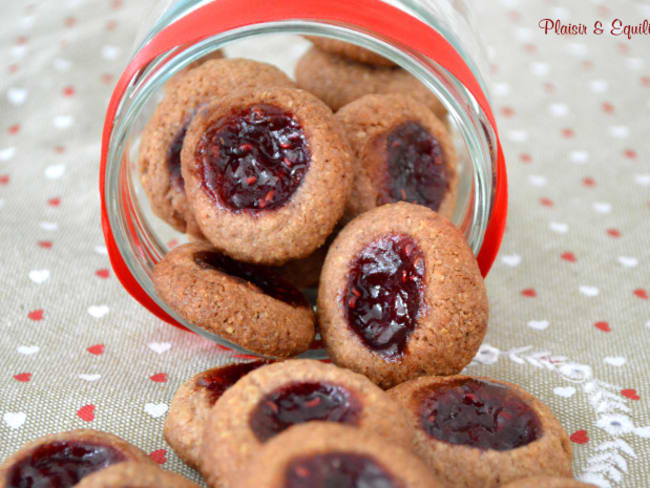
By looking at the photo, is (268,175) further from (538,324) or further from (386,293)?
(538,324)

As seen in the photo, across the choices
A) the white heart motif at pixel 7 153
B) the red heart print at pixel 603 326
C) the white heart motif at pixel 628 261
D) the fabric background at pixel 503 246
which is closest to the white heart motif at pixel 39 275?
the fabric background at pixel 503 246

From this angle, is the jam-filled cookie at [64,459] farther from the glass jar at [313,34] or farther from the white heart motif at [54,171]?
the white heart motif at [54,171]

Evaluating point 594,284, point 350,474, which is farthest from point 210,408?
point 594,284

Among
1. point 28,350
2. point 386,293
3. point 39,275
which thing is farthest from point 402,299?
point 39,275

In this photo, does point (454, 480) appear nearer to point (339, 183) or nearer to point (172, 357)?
point (339, 183)

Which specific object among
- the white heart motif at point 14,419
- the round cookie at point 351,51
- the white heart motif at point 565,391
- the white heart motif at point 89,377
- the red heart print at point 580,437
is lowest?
the white heart motif at point 14,419

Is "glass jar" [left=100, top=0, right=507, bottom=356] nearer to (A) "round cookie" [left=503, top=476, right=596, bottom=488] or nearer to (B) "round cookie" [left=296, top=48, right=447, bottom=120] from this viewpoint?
(B) "round cookie" [left=296, top=48, right=447, bottom=120]

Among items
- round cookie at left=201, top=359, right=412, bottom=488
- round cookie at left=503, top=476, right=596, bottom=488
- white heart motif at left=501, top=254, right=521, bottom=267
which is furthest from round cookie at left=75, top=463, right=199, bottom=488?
white heart motif at left=501, top=254, right=521, bottom=267
